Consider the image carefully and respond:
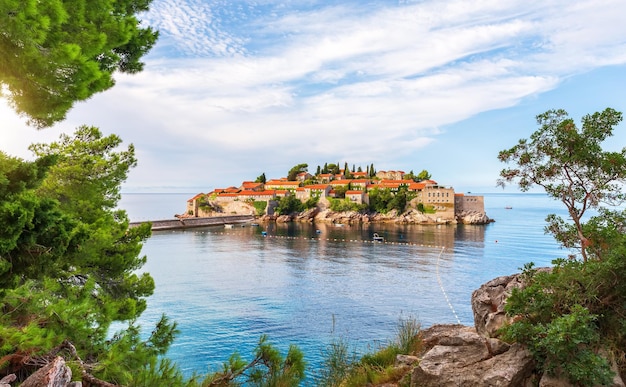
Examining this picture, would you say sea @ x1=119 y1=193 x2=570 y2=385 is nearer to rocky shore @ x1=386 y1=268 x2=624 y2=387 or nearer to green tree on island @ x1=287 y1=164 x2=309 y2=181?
rocky shore @ x1=386 y1=268 x2=624 y2=387

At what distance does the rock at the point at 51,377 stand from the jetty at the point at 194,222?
60.5m

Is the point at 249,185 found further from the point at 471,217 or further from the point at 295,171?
the point at 471,217

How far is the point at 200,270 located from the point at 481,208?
6394 cm

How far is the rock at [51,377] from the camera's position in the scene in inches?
155

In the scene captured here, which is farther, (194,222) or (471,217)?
(471,217)

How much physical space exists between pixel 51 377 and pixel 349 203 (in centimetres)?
7865

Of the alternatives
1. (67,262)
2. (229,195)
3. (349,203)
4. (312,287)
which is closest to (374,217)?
(349,203)

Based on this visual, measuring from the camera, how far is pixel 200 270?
110ft

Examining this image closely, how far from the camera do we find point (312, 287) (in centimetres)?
2723

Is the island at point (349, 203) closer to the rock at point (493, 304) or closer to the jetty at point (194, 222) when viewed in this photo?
the jetty at point (194, 222)

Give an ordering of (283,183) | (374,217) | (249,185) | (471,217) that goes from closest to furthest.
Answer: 1. (471,217)
2. (374,217)
3. (283,183)
4. (249,185)

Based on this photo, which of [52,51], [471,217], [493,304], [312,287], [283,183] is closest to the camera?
[52,51]

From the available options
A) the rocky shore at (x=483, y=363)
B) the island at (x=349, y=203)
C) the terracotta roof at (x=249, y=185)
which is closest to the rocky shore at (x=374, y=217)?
A: the island at (x=349, y=203)

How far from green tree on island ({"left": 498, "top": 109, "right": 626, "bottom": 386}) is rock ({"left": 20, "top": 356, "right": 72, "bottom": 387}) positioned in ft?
21.0
